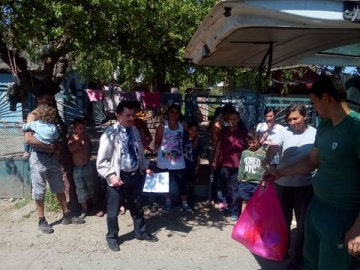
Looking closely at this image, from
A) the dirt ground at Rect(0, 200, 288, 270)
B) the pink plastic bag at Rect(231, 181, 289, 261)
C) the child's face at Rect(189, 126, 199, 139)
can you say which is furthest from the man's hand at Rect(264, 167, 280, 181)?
the child's face at Rect(189, 126, 199, 139)

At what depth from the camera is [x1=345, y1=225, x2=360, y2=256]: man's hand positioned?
89.1 inches

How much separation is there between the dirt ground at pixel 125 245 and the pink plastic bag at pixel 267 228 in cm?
81

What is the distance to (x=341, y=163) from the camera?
2438 mm

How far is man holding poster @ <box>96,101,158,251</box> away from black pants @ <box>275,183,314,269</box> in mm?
1648

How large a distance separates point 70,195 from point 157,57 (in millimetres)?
2233

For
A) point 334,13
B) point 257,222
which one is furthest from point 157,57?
point 334,13

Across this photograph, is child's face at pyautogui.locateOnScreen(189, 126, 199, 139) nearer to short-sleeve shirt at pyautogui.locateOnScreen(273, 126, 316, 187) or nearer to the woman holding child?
the woman holding child

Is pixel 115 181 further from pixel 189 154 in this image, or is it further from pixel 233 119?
pixel 233 119

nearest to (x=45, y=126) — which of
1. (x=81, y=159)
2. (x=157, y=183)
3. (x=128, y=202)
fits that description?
(x=81, y=159)

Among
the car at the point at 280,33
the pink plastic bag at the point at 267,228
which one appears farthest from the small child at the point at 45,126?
the pink plastic bag at the point at 267,228

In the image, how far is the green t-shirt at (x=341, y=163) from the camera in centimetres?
238

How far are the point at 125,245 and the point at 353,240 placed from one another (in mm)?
3071

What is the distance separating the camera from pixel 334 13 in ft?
6.24

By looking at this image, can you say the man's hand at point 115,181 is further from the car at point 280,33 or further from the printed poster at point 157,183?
the car at point 280,33
